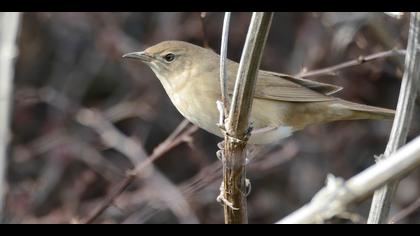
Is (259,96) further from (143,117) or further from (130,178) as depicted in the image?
(143,117)

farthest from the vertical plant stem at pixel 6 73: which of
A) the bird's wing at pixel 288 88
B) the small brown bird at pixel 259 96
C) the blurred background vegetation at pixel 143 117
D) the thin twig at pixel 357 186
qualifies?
the blurred background vegetation at pixel 143 117

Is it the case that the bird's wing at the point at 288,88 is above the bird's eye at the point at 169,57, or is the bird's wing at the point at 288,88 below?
below

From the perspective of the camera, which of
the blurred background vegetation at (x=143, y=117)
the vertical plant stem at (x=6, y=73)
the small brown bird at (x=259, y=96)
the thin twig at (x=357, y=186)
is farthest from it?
the blurred background vegetation at (x=143, y=117)

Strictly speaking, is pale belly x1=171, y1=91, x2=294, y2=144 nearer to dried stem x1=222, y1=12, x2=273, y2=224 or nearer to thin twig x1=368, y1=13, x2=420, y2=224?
dried stem x1=222, y1=12, x2=273, y2=224

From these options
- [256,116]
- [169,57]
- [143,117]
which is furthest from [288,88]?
[143,117]

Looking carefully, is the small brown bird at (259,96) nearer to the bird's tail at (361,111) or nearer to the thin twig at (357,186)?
the bird's tail at (361,111)

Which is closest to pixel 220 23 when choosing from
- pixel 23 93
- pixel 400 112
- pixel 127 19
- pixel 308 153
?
pixel 127 19

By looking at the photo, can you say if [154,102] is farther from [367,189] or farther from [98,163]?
[367,189]

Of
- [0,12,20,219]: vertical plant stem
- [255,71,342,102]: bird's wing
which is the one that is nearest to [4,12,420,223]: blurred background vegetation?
[255,71,342,102]: bird's wing
